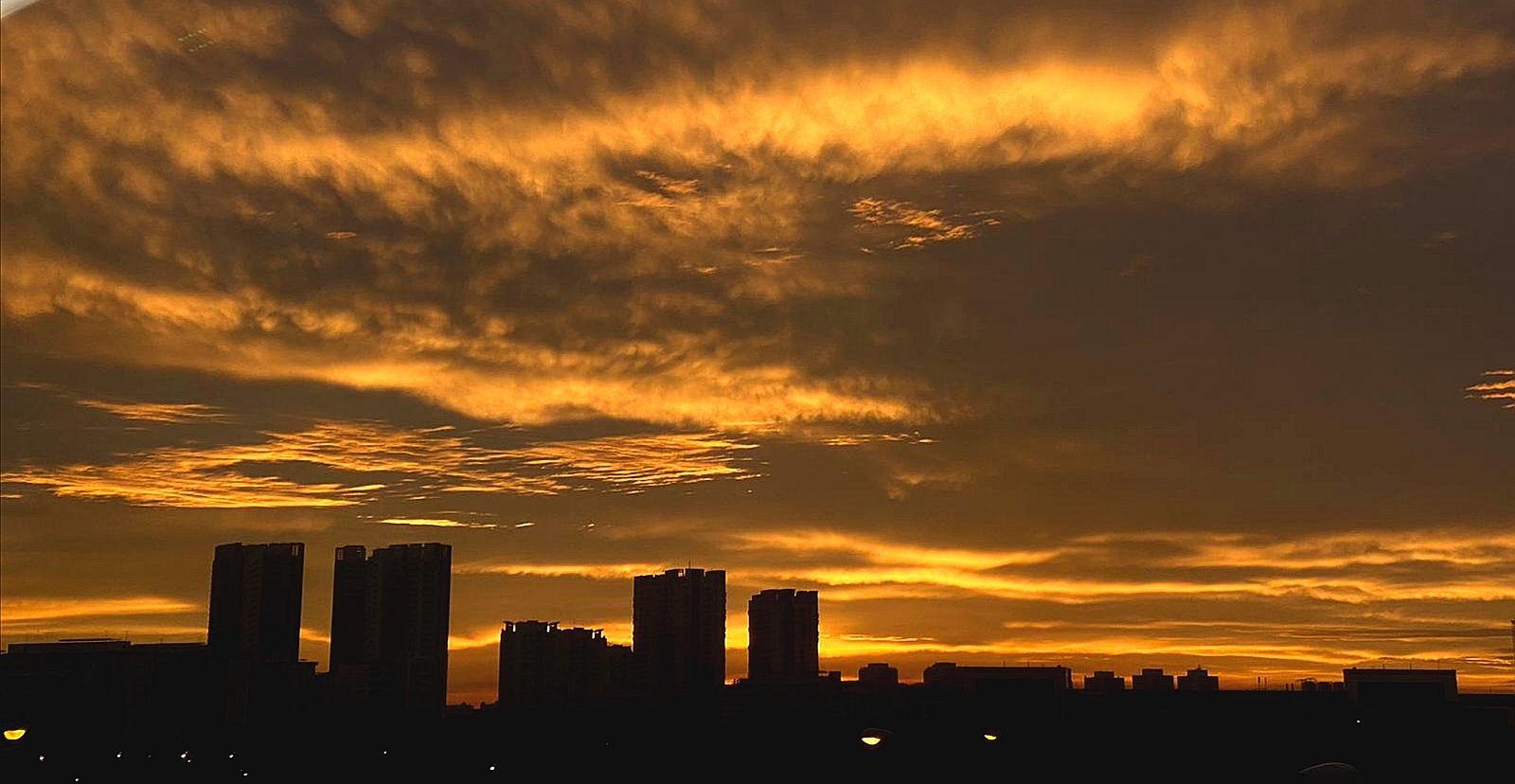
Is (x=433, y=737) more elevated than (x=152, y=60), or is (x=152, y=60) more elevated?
(x=152, y=60)

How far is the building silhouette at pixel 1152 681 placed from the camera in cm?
470

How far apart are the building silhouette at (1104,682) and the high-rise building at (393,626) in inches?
117

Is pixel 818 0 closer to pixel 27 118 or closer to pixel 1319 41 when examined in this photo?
pixel 1319 41

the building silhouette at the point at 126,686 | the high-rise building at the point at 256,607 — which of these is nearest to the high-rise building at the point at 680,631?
the high-rise building at the point at 256,607

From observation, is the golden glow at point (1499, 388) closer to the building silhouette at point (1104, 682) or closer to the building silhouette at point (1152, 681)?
the building silhouette at point (1152, 681)

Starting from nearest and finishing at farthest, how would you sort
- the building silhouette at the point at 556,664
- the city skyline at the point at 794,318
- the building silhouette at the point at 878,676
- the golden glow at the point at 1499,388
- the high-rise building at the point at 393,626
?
1. the golden glow at the point at 1499,388
2. the city skyline at the point at 794,318
3. the building silhouette at the point at 878,676
4. the building silhouette at the point at 556,664
5. the high-rise building at the point at 393,626

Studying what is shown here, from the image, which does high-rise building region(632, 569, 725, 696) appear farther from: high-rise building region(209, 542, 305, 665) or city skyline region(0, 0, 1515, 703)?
high-rise building region(209, 542, 305, 665)

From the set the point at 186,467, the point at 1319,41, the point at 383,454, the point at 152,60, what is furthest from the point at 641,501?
the point at 1319,41

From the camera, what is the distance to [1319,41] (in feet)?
14.4

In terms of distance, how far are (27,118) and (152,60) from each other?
66cm

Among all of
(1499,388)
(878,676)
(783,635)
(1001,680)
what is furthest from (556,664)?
(1499,388)

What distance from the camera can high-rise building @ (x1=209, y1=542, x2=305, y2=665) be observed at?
6.70 meters

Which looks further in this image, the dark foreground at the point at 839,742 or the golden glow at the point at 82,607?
the golden glow at the point at 82,607

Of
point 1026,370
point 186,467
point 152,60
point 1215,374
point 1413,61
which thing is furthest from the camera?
point 186,467
